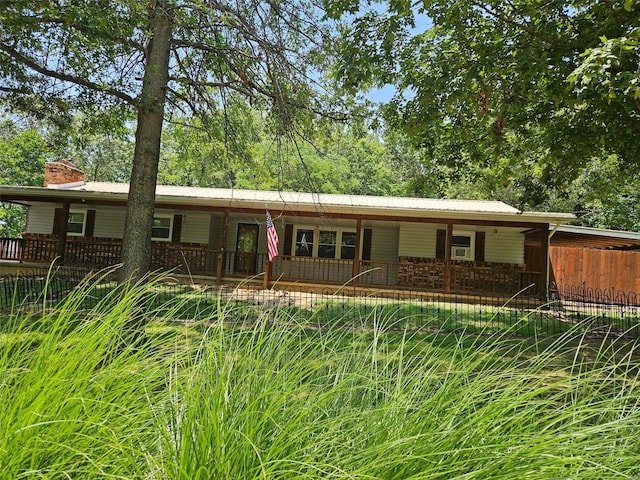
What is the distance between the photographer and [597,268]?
18.2 meters

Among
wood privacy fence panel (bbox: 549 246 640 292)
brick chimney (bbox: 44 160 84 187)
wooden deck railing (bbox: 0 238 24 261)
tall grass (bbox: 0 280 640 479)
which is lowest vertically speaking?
tall grass (bbox: 0 280 640 479)

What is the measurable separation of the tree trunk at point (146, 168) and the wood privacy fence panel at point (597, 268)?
17699 mm

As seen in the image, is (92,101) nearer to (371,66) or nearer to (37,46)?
(37,46)


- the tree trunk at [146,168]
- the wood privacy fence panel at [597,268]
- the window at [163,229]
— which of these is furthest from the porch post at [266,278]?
the wood privacy fence panel at [597,268]

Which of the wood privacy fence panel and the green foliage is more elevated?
the green foliage

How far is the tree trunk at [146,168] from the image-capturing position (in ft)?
21.2

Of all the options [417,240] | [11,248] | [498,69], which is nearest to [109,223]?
[11,248]

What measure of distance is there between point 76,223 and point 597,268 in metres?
23.0

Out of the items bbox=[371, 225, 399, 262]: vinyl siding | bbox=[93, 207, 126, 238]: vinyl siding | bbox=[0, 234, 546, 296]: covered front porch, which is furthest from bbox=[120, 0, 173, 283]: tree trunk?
bbox=[93, 207, 126, 238]: vinyl siding

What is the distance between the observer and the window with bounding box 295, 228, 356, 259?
59.7 ft

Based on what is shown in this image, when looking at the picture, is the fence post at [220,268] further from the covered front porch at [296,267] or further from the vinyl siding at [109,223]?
the vinyl siding at [109,223]

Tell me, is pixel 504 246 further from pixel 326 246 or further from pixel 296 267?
pixel 296 267

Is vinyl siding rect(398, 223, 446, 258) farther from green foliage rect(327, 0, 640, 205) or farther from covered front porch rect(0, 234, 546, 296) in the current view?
green foliage rect(327, 0, 640, 205)

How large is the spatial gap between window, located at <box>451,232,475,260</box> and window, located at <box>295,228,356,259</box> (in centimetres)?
421
